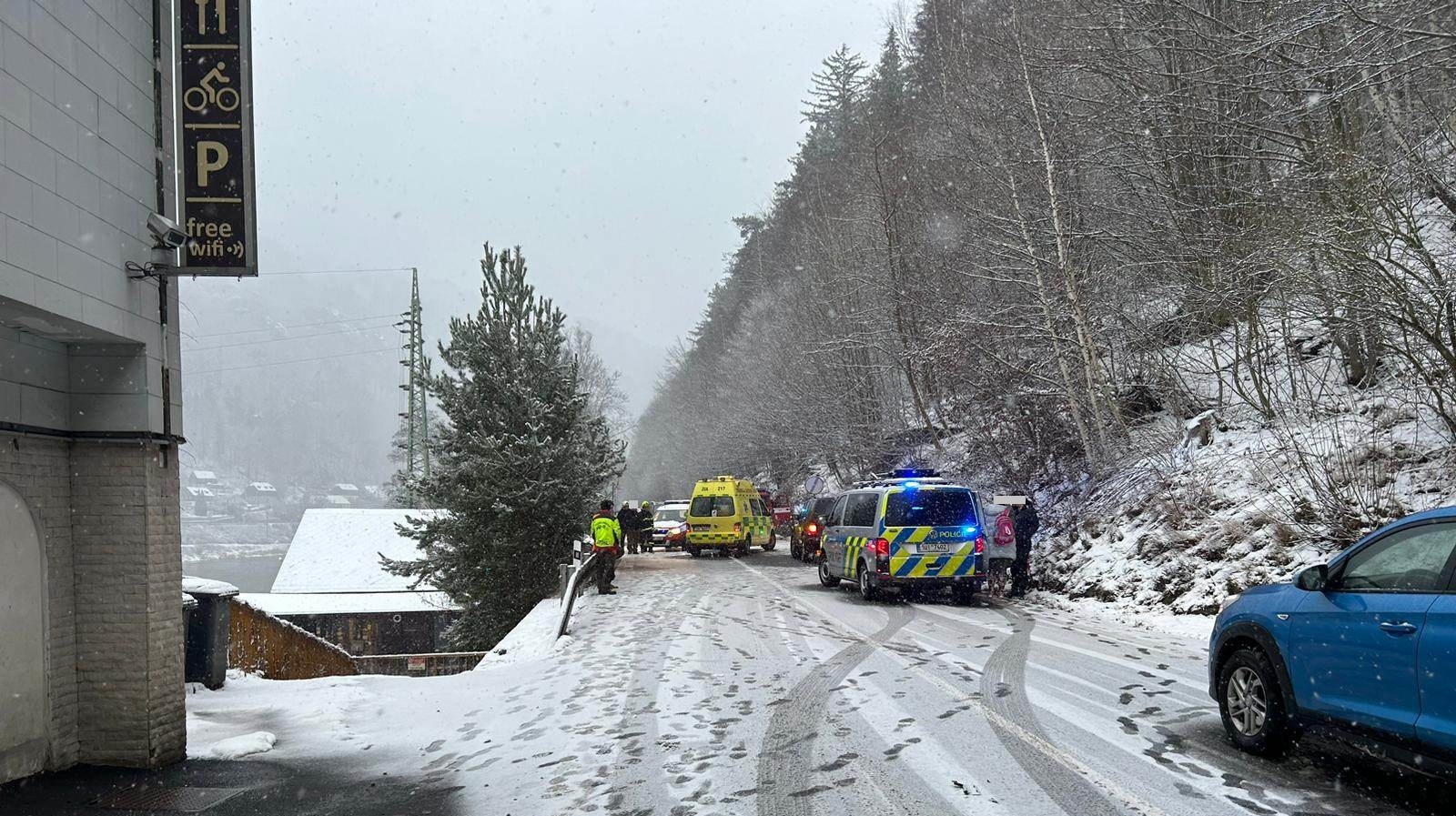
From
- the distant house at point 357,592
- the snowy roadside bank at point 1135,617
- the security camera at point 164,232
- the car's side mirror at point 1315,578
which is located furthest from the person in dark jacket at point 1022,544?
the distant house at point 357,592

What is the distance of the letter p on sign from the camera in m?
8.01

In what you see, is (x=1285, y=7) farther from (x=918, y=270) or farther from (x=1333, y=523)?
(x=918, y=270)

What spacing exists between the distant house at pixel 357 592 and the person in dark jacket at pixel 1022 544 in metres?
16.9

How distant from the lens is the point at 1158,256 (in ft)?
56.9

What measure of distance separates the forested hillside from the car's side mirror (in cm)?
626

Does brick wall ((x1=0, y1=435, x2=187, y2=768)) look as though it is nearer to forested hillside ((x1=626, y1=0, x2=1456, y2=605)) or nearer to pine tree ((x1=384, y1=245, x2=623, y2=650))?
forested hillside ((x1=626, y1=0, x2=1456, y2=605))

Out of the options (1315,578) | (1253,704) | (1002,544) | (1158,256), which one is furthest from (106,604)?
(1158,256)

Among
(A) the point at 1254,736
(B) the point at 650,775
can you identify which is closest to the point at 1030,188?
(A) the point at 1254,736

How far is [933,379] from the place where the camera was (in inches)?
1138

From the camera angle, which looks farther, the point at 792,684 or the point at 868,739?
the point at 792,684

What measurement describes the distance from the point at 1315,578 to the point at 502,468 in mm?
18398

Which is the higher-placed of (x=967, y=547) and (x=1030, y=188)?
(x=1030, y=188)

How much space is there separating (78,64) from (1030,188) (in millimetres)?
18162

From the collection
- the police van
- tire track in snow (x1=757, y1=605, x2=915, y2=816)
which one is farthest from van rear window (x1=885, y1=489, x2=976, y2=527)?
tire track in snow (x1=757, y1=605, x2=915, y2=816)
